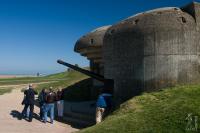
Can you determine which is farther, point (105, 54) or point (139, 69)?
point (105, 54)

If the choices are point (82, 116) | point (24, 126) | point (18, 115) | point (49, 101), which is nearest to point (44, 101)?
point (49, 101)

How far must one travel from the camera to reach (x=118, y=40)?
13.9 meters

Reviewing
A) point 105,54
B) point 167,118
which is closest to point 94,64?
point 105,54

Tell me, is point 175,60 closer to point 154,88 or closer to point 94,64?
point 154,88

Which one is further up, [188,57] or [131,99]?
[188,57]

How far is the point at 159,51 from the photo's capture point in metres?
12.9

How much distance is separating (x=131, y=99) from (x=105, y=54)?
2.70 meters

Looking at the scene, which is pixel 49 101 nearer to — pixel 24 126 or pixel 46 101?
pixel 46 101

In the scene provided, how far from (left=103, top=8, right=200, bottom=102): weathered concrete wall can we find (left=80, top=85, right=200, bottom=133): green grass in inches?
19.0

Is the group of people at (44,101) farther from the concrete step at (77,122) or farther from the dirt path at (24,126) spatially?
the concrete step at (77,122)

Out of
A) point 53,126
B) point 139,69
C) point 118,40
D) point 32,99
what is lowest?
point 53,126

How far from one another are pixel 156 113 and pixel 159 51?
2.49 metres

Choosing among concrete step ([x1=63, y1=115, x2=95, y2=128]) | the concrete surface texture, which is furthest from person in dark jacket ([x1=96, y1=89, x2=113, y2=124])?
concrete step ([x1=63, y1=115, x2=95, y2=128])

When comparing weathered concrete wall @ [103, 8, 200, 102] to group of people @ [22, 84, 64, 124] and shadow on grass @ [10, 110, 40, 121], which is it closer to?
group of people @ [22, 84, 64, 124]
